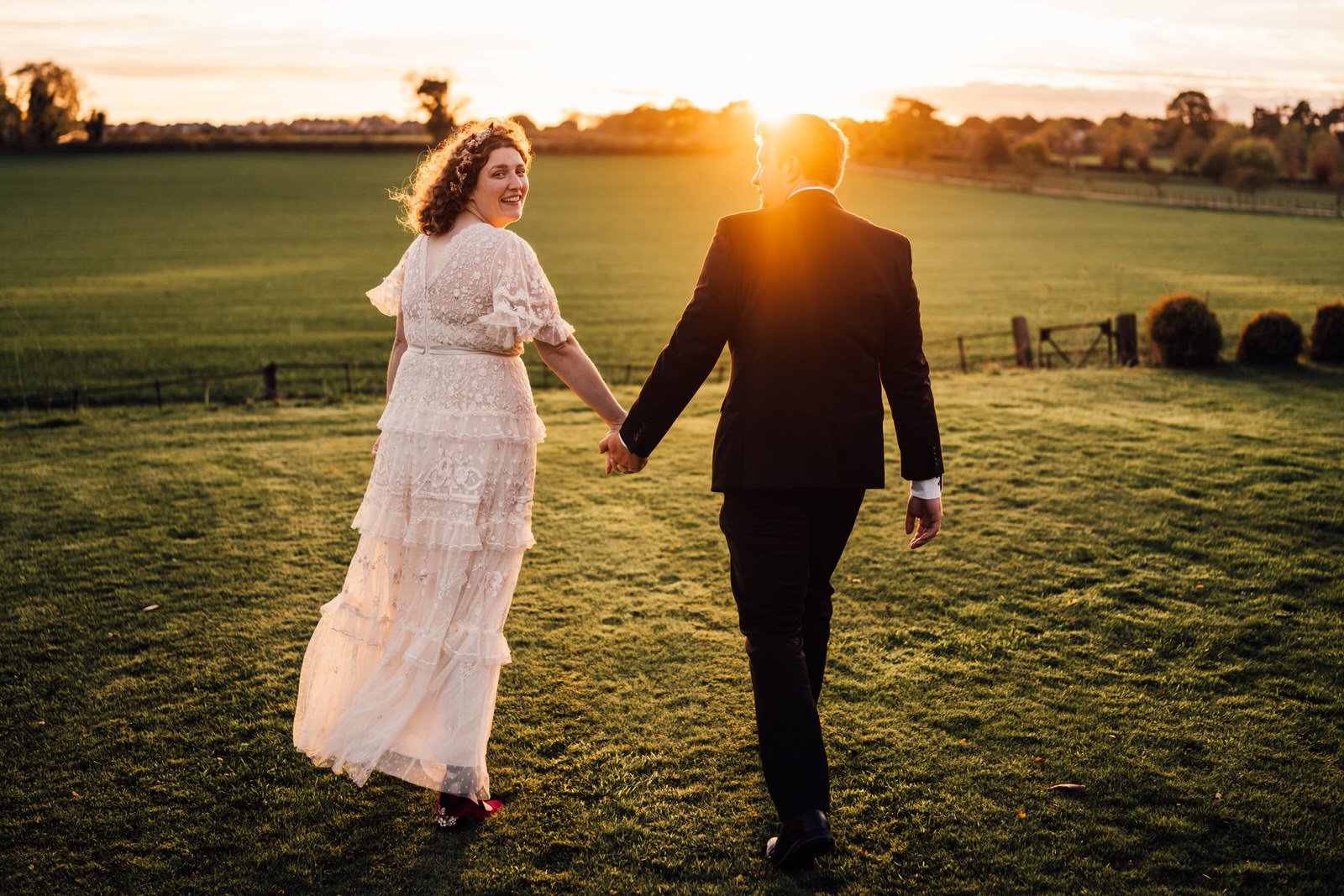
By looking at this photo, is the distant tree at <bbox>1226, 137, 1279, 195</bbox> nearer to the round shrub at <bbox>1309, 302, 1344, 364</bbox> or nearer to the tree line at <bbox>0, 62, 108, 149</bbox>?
the round shrub at <bbox>1309, 302, 1344, 364</bbox>

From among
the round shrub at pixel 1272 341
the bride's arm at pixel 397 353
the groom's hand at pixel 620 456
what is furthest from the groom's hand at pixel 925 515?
the round shrub at pixel 1272 341

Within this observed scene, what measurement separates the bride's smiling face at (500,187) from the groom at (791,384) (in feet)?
2.90

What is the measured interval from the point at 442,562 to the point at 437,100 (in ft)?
288

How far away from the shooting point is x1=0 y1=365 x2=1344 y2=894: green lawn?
11.6 ft

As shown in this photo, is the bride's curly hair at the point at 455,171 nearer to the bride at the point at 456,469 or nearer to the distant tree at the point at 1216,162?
the bride at the point at 456,469

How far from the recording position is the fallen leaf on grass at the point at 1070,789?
3914 millimetres

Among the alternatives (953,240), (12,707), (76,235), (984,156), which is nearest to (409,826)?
(12,707)

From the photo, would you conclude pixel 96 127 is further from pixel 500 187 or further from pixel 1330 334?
pixel 500 187

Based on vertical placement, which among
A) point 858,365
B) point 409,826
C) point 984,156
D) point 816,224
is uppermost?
point 984,156

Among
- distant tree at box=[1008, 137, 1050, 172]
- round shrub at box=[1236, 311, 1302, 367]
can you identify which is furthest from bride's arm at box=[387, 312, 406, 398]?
distant tree at box=[1008, 137, 1050, 172]

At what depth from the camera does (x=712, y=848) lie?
3.59 m

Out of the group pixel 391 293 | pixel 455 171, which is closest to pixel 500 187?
pixel 455 171

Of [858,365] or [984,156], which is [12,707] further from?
[984,156]

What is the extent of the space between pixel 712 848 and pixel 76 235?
166ft
